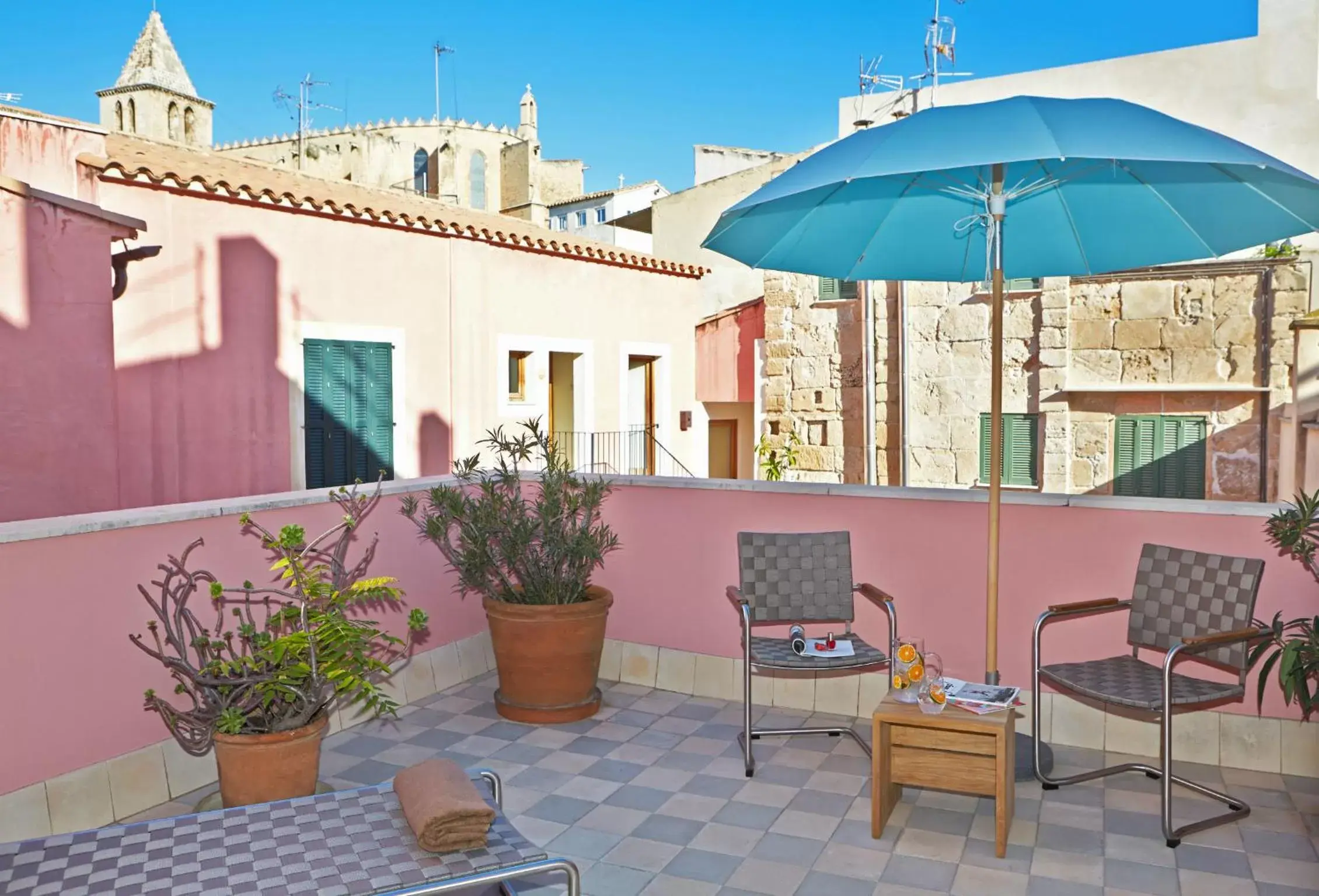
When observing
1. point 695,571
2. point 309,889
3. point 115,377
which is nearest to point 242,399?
point 115,377

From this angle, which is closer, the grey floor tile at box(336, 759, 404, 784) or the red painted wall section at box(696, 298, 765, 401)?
the grey floor tile at box(336, 759, 404, 784)

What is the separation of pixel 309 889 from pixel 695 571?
3.48 m

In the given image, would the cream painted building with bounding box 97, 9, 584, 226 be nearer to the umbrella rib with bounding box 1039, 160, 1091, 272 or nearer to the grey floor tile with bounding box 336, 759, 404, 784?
the umbrella rib with bounding box 1039, 160, 1091, 272

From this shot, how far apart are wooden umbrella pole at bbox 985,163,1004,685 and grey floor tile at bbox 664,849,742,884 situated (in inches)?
56.2

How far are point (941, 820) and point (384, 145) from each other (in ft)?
121

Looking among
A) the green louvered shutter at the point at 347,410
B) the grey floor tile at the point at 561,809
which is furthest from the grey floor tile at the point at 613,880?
the green louvered shutter at the point at 347,410

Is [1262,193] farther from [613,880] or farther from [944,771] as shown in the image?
[613,880]

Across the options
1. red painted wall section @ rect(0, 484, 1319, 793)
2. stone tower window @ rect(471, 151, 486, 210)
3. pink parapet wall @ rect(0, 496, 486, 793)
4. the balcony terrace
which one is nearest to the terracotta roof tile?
the balcony terrace

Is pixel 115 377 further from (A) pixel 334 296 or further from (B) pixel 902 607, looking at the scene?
(B) pixel 902 607

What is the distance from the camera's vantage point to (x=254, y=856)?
2.79m

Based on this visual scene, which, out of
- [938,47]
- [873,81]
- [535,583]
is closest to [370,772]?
[535,583]

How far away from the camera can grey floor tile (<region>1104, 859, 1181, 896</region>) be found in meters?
3.49

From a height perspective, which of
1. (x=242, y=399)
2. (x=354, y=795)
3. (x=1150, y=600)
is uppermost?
(x=242, y=399)

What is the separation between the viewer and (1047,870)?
365 centimetres
